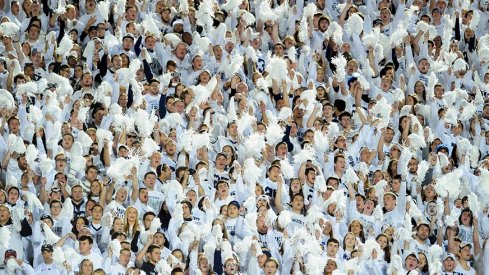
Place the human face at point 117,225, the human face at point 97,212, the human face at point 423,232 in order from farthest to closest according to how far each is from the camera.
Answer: the human face at point 423,232 → the human face at point 97,212 → the human face at point 117,225

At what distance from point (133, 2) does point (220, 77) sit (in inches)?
48.6

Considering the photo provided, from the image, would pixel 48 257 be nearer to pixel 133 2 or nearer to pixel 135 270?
pixel 135 270

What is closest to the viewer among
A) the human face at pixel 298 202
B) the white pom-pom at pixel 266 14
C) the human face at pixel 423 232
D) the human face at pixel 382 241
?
the human face at pixel 382 241

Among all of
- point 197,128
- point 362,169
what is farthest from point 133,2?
point 362,169

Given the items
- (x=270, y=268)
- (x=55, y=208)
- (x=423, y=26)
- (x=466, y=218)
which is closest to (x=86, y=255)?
(x=55, y=208)

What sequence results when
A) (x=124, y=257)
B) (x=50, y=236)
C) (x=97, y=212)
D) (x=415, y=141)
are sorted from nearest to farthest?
(x=124, y=257), (x=50, y=236), (x=97, y=212), (x=415, y=141)

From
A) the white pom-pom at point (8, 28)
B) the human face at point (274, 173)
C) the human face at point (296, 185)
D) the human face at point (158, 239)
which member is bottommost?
the human face at point (158, 239)

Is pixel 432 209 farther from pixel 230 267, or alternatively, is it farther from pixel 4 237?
pixel 4 237

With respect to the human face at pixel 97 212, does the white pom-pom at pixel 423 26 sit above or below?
above

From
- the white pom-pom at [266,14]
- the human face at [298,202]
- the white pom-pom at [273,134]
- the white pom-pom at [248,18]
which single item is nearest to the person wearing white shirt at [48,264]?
the human face at [298,202]

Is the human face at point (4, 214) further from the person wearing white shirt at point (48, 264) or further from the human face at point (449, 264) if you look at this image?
the human face at point (449, 264)

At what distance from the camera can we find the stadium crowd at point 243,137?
12.9 meters

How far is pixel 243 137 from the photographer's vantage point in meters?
13.9

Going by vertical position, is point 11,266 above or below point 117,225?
below
